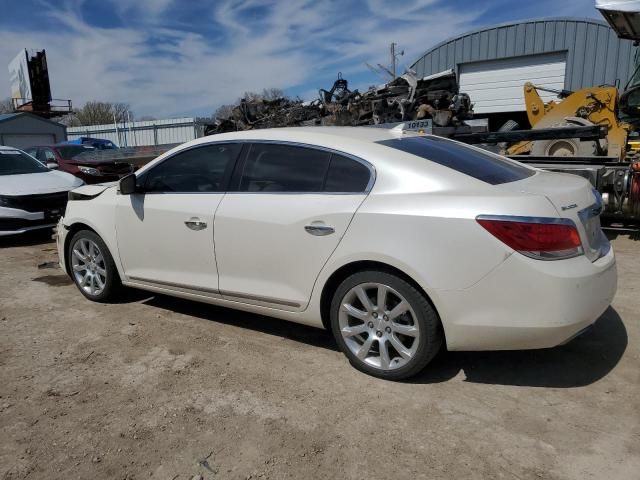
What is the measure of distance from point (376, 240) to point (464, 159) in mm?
931

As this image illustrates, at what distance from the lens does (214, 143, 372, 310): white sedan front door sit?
3.29 metres

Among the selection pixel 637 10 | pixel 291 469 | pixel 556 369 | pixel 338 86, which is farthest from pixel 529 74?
pixel 291 469

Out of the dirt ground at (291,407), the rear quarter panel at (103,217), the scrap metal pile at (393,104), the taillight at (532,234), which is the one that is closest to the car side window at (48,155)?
the scrap metal pile at (393,104)

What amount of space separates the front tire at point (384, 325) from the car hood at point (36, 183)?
643cm

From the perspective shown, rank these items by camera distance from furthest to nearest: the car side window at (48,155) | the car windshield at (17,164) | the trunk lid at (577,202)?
the car side window at (48,155) → the car windshield at (17,164) → the trunk lid at (577,202)

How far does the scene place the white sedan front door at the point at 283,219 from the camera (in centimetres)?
329

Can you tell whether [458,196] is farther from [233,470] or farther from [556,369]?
[233,470]

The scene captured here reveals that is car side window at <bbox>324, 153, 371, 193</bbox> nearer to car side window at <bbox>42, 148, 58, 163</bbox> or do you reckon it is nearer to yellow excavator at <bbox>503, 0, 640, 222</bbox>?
yellow excavator at <bbox>503, 0, 640, 222</bbox>

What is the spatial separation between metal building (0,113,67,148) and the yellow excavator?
110 feet

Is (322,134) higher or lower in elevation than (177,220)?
higher

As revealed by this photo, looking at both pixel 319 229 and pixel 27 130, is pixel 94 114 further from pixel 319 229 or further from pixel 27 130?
pixel 319 229

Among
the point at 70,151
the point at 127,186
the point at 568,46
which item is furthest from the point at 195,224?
the point at 568,46

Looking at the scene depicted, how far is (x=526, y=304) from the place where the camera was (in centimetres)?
275

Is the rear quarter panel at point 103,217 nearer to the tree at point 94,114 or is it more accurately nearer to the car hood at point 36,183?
the car hood at point 36,183
